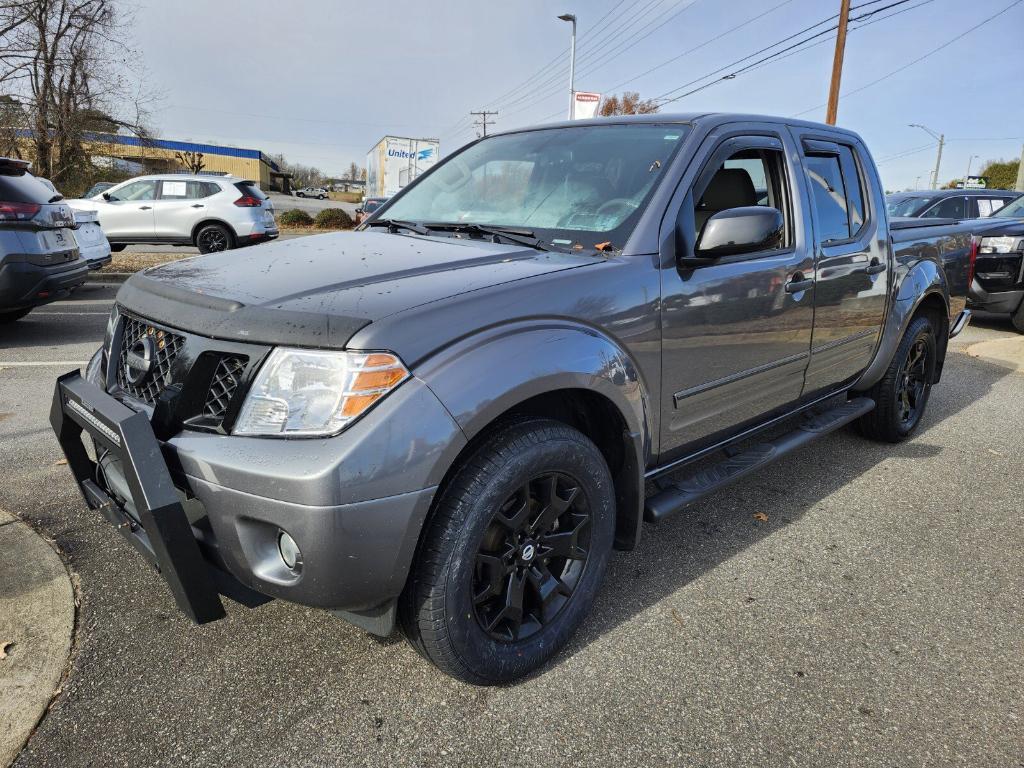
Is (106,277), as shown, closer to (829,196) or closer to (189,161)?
(829,196)

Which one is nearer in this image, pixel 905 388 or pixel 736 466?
pixel 736 466

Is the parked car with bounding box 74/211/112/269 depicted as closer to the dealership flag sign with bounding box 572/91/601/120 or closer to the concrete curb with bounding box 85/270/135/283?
the concrete curb with bounding box 85/270/135/283

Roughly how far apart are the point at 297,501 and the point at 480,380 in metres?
0.56

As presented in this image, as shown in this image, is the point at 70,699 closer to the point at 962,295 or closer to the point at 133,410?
the point at 133,410

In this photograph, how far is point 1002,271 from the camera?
347 inches

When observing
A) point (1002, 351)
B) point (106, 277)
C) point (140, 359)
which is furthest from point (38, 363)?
point (1002, 351)

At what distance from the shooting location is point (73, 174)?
2266 centimetres

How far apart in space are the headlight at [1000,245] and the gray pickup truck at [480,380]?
21.9 ft

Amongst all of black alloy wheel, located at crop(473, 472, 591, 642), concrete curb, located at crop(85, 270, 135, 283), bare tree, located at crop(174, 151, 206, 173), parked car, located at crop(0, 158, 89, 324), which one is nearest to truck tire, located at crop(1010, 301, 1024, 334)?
black alloy wheel, located at crop(473, 472, 591, 642)

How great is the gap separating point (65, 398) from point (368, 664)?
131 cm

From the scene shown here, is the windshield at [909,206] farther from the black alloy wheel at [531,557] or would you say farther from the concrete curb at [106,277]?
the concrete curb at [106,277]

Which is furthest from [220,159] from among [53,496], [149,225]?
[53,496]

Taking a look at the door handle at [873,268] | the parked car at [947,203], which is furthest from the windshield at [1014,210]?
the door handle at [873,268]

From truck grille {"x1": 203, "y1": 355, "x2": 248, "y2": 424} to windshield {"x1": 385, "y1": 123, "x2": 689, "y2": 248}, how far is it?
1241mm
